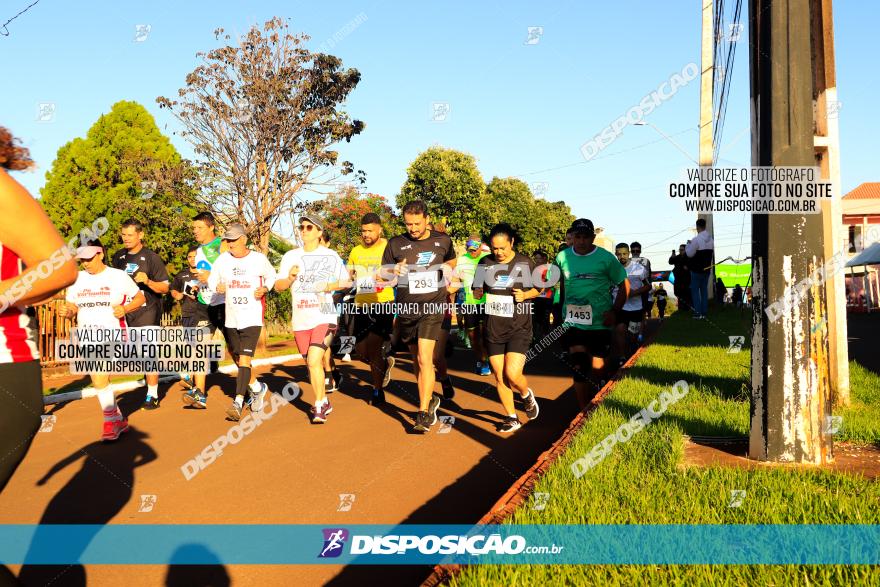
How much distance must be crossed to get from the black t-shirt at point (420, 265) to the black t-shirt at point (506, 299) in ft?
1.58

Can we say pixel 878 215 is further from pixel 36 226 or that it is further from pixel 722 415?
pixel 36 226

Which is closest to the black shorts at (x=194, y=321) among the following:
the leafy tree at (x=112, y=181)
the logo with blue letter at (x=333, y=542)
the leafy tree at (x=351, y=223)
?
the logo with blue letter at (x=333, y=542)

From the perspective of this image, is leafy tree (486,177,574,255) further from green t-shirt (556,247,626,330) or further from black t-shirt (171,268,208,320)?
green t-shirt (556,247,626,330)

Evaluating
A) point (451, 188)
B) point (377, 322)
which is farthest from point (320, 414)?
point (451, 188)

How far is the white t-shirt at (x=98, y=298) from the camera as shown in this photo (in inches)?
315

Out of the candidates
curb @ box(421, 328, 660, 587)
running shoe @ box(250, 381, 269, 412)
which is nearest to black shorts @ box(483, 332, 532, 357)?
curb @ box(421, 328, 660, 587)

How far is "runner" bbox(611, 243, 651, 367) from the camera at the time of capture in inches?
451

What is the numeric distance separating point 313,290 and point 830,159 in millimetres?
5618

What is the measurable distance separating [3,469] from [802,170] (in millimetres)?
4584

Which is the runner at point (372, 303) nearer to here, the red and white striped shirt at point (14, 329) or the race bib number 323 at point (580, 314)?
the race bib number 323 at point (580, 314)

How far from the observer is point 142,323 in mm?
9594

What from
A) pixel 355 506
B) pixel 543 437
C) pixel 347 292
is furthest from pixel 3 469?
pixel 347 292

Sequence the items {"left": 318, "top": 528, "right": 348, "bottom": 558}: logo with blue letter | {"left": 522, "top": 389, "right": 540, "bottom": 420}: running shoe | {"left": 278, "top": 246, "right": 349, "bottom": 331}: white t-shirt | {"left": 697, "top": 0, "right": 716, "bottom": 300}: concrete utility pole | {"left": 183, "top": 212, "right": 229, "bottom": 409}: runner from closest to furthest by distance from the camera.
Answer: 1. {"left": 318, "top": 528, "right": 348, "bottom": 558}: logo with blue letter
2. {"left": 522, "top": 389, "right": 540, "bottom": 420}: running shoe
3. {"left": 278, "top": 246, "right": 349, "bottom": 331}: white t-shirt
4. {"left": 183, "top": 212, "right": 229, "bottom": 409}: runner
5. {"left": 697, "top": 0, "right": 716, "bottom": 300}: concrete utility pole

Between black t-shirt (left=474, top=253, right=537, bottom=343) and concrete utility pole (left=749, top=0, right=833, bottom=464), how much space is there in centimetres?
329
